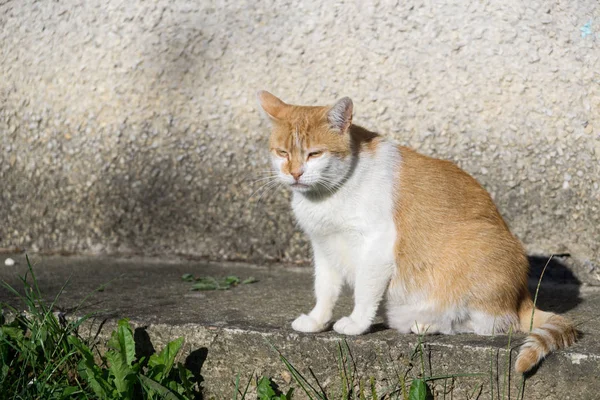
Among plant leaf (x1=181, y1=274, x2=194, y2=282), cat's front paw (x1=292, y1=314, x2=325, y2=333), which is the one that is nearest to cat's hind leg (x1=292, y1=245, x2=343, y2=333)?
cat's front paw (x1=292, y1=314, x2=325, y2=333)

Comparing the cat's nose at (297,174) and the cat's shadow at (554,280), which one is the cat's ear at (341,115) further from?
the cat's shadow at (554,280)

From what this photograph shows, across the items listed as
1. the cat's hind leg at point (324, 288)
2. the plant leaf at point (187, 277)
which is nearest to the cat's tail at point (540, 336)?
the cat's hind leg at point (324, 288)

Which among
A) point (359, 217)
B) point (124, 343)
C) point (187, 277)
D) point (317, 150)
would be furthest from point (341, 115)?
point (187, 277)

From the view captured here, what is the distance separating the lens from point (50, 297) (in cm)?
316

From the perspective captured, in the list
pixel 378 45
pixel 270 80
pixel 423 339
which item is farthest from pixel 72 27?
pixel 423 339

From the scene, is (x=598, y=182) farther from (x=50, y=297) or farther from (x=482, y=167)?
(x=50, y=297)

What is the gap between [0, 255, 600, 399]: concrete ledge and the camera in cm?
Answer: 239

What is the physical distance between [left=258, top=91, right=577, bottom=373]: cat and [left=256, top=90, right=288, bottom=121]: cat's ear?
0.03 meters

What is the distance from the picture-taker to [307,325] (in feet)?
8.75

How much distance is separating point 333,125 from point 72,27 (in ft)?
→ 7.64

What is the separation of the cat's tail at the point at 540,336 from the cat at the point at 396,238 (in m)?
0.01

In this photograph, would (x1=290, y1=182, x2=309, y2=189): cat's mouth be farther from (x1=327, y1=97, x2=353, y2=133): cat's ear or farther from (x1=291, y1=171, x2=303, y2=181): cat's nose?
(x1=327, y1=97, x2=353, y2=133): cat's ear

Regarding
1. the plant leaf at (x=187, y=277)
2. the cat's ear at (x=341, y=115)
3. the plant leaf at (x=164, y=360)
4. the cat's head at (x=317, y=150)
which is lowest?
the plant leaf at (x=164, y=360)

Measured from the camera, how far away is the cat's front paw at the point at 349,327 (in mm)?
2614
